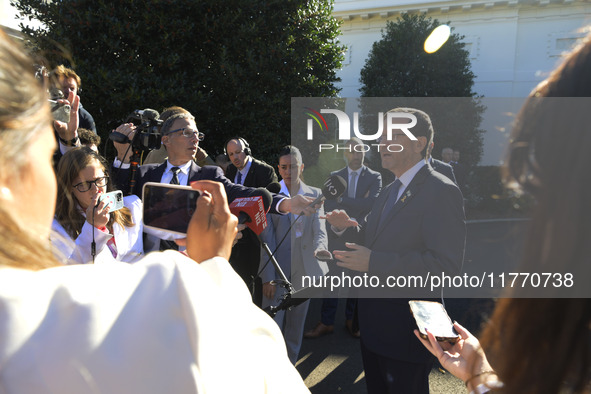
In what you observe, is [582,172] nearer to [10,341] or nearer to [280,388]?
[280,388]

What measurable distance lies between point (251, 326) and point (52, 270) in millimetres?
406

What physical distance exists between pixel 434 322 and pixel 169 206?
3.49ft

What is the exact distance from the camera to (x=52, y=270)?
0.79 metres

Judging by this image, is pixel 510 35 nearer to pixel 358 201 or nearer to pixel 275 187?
pixel 358 201

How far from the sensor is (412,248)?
243cm

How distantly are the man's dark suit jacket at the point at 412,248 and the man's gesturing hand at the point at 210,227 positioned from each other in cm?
136

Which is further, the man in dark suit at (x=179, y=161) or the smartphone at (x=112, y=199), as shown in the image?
the man in dark suit at (x=179, y=161)

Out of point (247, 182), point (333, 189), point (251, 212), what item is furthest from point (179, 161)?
point (247, 182)

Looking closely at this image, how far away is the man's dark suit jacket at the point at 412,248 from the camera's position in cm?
233

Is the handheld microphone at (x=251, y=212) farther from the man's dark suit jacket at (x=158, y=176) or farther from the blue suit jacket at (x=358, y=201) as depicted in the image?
the blue suit jacket at (x=358, y=201)

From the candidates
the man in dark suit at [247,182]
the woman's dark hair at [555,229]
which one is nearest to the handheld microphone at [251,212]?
the woman's dark hair at [555,229]

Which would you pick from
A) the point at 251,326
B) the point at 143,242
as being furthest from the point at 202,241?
the point at 143,242

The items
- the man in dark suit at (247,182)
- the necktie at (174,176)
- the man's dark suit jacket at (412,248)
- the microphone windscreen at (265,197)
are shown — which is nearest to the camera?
the microphone windscreen at (265,197)

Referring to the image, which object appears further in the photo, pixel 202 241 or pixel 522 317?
pixel 202 241
